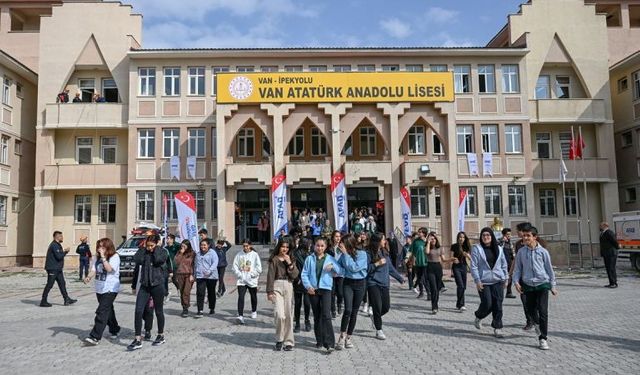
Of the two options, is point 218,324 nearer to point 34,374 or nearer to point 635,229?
point 34,374

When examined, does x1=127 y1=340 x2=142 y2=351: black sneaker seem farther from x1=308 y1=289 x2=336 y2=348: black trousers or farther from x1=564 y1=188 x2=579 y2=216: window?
x1=564 y1=188 x2=579 y2=216: window

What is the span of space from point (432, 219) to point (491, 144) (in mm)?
5644

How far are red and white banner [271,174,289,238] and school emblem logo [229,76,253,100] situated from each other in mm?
4727

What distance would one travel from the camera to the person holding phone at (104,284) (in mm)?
8961

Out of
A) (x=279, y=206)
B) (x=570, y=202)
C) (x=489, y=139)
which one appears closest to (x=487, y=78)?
(x=489, y=139)

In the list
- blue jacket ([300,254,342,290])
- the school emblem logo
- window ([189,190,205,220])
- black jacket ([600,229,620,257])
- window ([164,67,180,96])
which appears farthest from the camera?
window ([164,67,180,96])

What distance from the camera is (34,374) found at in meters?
7.14

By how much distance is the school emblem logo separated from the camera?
26.6 meters

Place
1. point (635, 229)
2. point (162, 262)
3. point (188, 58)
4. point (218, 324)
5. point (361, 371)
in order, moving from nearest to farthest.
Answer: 1. point (361, 371)
2. point (162, 262)
3. point (218, 324)
4. point (635, 229)
5. point (188, 58)

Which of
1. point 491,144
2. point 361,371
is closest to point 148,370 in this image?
point 361,371

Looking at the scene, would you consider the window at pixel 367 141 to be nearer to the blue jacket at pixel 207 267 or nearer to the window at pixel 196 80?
the window at pixel 196 80

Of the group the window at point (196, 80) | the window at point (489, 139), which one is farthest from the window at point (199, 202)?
the window at point (489, 139)

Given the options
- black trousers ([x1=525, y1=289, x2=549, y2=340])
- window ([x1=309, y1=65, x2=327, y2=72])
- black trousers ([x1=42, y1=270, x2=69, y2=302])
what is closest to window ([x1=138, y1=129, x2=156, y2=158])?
window ([x1=309, y1=65, x2=327, y2=72])

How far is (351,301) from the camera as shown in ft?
28.3
